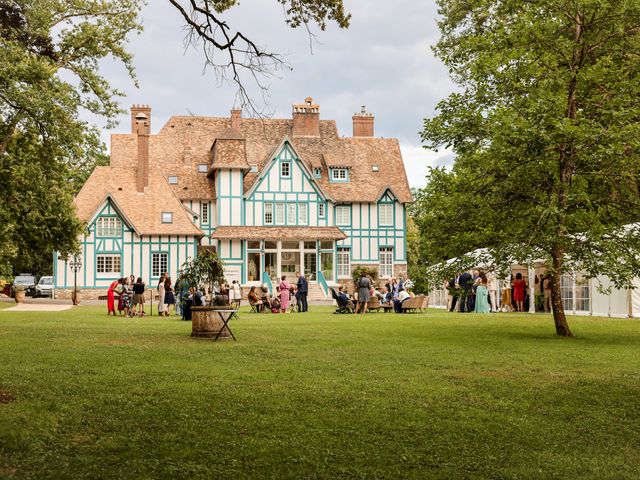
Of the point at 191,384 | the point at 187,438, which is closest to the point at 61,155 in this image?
the point at 191,384

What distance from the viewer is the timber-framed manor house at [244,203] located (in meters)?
48.4

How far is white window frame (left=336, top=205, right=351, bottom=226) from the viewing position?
54906mm

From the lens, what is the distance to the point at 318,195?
5350 centimetres

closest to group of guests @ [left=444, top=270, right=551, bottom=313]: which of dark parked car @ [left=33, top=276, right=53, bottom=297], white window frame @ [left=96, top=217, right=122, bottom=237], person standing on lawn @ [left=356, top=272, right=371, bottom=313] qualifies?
person standing on lawn @ [left=356, top=272, right=371, bottom=313]

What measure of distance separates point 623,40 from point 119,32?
1708 cm

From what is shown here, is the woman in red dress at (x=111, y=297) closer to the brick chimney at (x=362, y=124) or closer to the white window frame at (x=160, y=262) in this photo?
the white window frame at (x=160, y=262)

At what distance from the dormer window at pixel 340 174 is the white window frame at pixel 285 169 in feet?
13.9

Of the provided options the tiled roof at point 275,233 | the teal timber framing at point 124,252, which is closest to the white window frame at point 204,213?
the tiled roof at point 275,233

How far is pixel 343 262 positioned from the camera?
54.5 meters

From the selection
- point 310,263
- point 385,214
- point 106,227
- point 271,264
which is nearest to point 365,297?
point 310,263

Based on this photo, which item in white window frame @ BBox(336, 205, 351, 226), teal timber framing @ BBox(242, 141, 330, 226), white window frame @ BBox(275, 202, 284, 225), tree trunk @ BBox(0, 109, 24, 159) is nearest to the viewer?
tree trunk @ BBox(0, 109, 24, 159)

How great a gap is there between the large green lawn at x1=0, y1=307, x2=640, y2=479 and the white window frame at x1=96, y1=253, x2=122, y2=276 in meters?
33.3

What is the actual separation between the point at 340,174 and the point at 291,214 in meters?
5.38

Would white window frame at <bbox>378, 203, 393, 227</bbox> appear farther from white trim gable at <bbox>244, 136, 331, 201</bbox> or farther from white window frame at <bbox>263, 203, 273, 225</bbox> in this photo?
white window frame at <bbox>263, 203, 273, 225</bbox>
